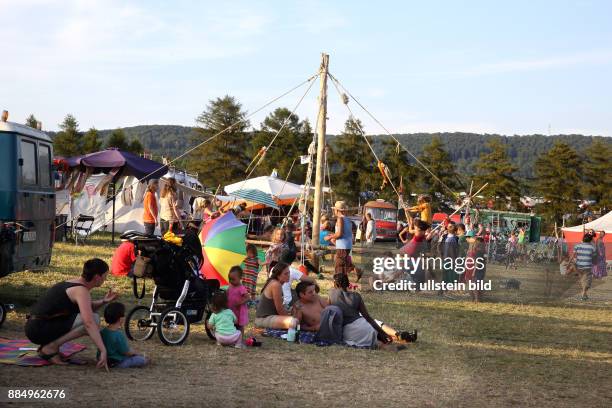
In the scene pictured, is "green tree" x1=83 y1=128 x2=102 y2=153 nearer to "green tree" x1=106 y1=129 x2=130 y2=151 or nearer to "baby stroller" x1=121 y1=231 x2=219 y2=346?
"green tree" x1=106 y1=129 x2=130 y2=151

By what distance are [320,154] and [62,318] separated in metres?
11.3

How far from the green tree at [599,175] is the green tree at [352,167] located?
18031 mm

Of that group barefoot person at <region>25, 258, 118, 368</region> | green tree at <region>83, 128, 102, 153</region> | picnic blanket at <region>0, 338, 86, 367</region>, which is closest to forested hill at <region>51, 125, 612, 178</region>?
green tree at <region>83, 128, 102, 153</region>

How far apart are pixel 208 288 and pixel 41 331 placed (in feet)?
8.40

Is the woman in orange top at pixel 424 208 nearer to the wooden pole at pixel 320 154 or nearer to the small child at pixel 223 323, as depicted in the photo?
the wooden pole at pixel 320 154

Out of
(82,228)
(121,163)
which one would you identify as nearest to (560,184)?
(121,163)

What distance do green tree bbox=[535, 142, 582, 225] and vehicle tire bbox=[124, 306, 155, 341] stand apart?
210ft

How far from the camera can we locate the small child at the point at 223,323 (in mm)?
8859

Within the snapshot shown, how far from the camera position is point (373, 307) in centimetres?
1291

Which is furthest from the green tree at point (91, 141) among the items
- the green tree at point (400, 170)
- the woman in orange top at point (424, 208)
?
the woman in orange top at point (424, 208)

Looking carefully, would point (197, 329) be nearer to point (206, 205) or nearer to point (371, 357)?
A: point (371, 357)

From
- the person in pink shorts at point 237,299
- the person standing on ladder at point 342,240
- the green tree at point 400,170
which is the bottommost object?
the person in pink shorts at point 237,299

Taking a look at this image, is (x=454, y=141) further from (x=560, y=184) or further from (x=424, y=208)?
(x=424, y=208)

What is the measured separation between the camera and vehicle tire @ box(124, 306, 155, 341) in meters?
8.89
